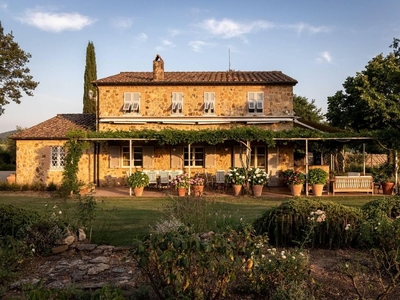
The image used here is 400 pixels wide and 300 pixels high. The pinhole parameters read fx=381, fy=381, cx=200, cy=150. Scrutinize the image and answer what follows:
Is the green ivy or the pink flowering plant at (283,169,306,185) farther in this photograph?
the green ivy

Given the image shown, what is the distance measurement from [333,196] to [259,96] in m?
6.44

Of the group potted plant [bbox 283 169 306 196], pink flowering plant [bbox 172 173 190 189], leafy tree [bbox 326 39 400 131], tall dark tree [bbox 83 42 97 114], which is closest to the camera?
pink flowering plant [bbox 172 173 190 189]

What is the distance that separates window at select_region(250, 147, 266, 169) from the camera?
20.0 m

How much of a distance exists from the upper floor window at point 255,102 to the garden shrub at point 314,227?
1370cm

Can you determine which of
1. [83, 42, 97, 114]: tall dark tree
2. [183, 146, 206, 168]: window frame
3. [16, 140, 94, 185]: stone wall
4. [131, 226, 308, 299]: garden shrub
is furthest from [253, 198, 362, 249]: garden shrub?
[83, 42, 97, 114]: tall dark tree

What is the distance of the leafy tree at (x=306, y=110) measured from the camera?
4034 centimetres

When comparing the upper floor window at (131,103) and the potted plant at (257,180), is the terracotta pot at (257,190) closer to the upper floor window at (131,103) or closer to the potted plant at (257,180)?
the potted plant at (257,180)

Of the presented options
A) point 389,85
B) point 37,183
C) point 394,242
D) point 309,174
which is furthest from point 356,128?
point 394,242

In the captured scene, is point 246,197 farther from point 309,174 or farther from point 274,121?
point 274,121

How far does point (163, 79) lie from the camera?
20141 mm

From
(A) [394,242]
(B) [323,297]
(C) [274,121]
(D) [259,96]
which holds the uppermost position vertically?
(D) [259,96]

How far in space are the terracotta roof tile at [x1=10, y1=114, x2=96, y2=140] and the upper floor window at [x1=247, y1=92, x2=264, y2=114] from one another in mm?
8593

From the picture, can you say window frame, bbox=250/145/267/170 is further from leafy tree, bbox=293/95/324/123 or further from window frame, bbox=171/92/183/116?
leafy tree, bbox=293/95/324/123

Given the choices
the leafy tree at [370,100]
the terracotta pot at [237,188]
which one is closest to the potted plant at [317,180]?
the terracotta pot at [237,188]
